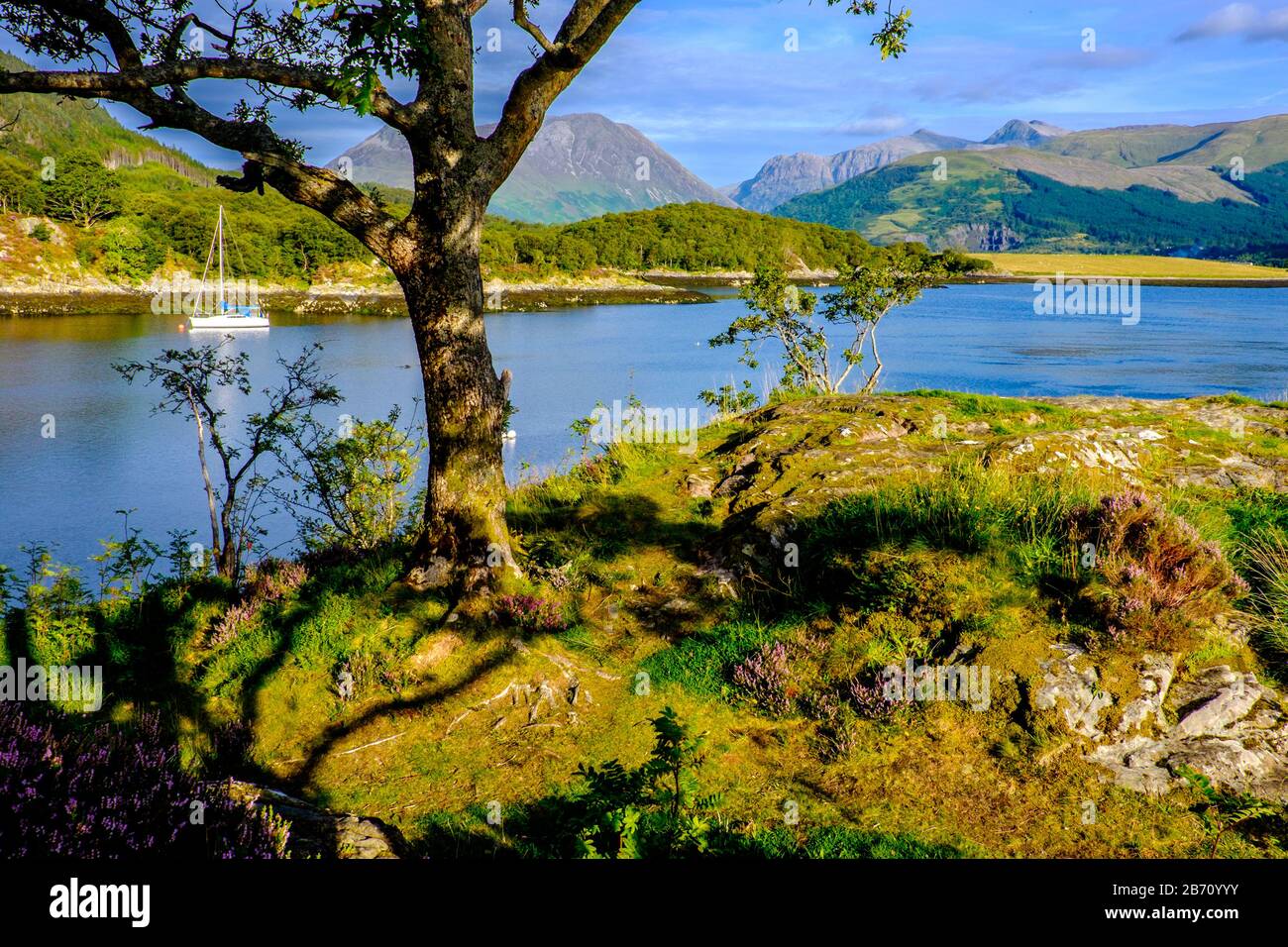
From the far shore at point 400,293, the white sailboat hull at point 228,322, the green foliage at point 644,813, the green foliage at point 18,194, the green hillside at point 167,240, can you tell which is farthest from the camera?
the green foliage at point 18,194

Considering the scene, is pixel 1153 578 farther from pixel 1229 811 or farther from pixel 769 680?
pixel 769 680

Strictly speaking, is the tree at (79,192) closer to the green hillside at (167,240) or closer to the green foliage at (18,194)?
the green hillside at (167,240)

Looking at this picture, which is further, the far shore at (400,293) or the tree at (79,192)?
the tree at (79,192)

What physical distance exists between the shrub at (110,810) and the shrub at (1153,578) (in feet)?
19.7

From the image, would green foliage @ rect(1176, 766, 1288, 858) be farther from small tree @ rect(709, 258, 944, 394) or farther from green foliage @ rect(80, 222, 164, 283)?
green foliage @ rect(80, 222, 164, 283)

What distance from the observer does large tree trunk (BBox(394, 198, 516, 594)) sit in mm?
7078

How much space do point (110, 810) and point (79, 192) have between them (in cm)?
14089

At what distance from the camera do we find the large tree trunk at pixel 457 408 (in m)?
7.08

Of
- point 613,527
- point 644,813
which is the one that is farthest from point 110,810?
point 613,527

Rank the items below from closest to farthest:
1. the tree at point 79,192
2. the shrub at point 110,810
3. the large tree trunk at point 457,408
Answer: the shrub at point 110,810, the large tree trunk at point 457,408, the tree at point 79,192

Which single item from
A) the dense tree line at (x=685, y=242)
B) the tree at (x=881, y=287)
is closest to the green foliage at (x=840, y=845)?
the tree at (x=881, y=287)

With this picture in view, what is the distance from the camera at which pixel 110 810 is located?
347cm
